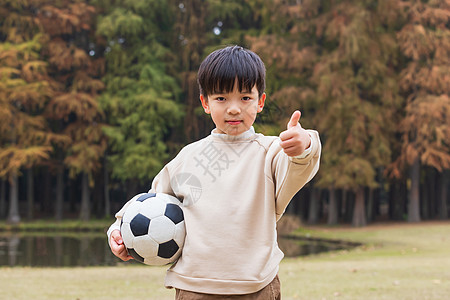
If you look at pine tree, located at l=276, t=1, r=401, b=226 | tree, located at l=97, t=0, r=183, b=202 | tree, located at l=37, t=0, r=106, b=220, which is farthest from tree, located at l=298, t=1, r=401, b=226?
tree, located at l=37, t=0, r=106, b=220

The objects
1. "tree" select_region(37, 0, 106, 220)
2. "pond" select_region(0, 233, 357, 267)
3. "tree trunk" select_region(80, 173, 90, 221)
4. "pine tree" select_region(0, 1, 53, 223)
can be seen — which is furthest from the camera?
"tree trunk" select_region(80, 173, 90, 221)

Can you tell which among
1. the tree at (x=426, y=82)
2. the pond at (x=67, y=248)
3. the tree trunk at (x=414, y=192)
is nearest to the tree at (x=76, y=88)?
the pond at (x=67, y=248)

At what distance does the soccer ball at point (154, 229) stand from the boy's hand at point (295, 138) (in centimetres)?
65

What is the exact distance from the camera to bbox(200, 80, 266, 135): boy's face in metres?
2.40

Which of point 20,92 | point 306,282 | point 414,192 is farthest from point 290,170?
point 414,192

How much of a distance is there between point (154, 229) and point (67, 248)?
1338cm

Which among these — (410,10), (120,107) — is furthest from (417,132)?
(120,107)

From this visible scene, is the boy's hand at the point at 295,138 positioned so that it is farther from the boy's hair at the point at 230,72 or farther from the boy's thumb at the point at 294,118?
the boy's hair at the point at 230,72

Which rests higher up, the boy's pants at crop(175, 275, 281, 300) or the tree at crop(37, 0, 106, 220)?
the tree at crop(37, 0, 106, 220)

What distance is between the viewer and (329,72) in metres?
21.2

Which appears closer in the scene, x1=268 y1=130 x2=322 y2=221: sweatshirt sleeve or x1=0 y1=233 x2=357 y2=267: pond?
x1=268 y1=130 x2=322 y2=221: sweatshirt sleeve

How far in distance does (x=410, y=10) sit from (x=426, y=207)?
29.5 ft

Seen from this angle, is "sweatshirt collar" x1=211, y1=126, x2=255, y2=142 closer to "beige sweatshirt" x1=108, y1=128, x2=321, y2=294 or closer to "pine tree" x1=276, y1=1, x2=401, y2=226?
"beige sweatshirt" x1=108, y1=128, x2=321, y2=294

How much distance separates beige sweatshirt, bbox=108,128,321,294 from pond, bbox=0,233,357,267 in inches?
389
